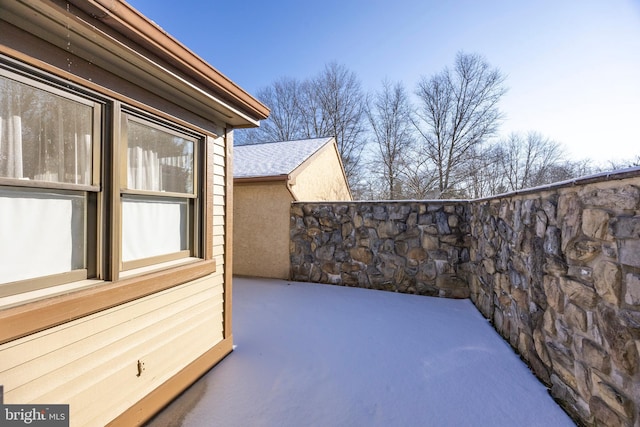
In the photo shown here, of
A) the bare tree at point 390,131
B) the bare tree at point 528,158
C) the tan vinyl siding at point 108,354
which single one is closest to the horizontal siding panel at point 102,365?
the tan vinyl siding at point 108,354

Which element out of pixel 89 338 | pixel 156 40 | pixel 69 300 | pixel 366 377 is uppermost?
pixel 156 40

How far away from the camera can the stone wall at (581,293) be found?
1548 millimetres

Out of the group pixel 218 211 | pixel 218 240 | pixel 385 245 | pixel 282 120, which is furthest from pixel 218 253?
pixel 282 120

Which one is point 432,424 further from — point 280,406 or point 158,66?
point 158,66

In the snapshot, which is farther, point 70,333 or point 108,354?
point 108,354

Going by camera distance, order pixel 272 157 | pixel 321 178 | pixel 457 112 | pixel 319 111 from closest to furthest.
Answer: pixel 272 157 < pixel 321 178 < pixel 457 112 < pixel 319 111

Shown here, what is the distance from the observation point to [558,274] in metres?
2.20

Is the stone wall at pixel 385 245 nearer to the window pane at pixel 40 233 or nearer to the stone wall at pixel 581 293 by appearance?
the stone wall at pixel 581 293

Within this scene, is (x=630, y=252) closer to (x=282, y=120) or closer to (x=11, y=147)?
(x=11, y=147)

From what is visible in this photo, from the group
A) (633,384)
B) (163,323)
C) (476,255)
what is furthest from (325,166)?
(633,384)

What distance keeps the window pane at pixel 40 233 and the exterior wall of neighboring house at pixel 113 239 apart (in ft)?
0.05

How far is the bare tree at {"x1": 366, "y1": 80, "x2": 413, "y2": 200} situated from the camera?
15844mm

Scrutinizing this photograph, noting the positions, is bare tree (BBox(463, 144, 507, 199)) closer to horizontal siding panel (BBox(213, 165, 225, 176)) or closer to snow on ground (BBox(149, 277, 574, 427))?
snow on ground (BBox(149, 277, 574, 427))

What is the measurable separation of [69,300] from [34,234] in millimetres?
400
